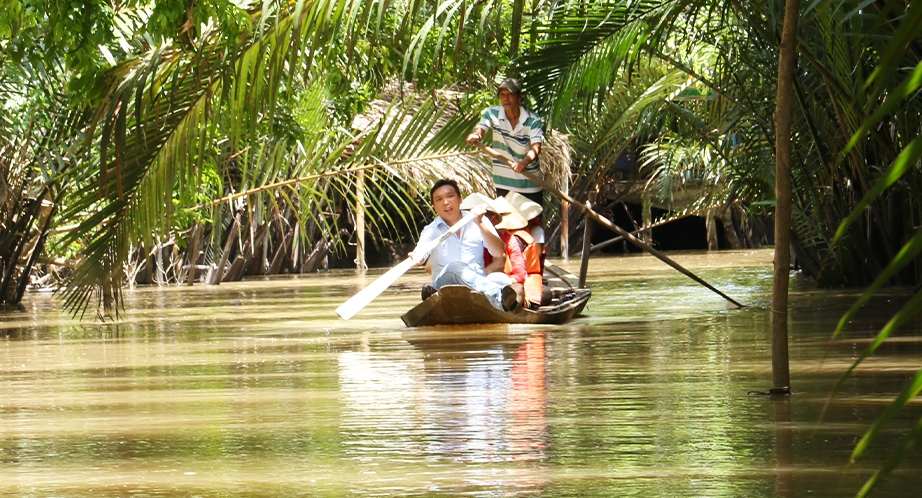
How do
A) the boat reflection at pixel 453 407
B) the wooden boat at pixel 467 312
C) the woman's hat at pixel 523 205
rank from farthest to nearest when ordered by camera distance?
the woman's hat at pixel 523 205 < the wooden boat at pixel 467 312 < the boat reflection at pixel 453 407

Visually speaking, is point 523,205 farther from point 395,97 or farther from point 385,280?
point 395,97

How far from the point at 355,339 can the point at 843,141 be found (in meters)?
A: 3.20

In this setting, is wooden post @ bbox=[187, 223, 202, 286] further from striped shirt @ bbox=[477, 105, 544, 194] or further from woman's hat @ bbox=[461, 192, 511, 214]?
woman's hat @ bbox=[461, 192, 511, 214]

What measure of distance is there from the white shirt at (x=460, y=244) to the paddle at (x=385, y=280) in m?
0.09

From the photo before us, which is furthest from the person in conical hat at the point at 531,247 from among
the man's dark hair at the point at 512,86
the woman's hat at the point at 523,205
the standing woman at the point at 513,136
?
the man's dark hair at the point at 512,86

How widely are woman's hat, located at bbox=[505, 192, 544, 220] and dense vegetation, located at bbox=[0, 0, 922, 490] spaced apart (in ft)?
2.68

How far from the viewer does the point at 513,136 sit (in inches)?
365

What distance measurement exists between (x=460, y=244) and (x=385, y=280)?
27.5 inches

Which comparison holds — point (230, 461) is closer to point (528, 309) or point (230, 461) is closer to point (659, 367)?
point (659, 367)

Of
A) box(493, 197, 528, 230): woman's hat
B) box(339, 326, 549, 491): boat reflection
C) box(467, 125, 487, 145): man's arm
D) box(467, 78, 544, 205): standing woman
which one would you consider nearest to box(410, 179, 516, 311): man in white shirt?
box(493, 197, 528, 230): woman's hat

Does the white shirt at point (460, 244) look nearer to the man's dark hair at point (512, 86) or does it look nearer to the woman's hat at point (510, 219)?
the woman's hat at point (510, 219)

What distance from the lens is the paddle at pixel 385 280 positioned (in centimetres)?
818

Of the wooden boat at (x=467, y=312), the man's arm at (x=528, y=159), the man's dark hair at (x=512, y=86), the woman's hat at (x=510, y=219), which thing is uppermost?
the man's dark hair at (x=512, y=86)

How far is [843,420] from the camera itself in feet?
12.1
